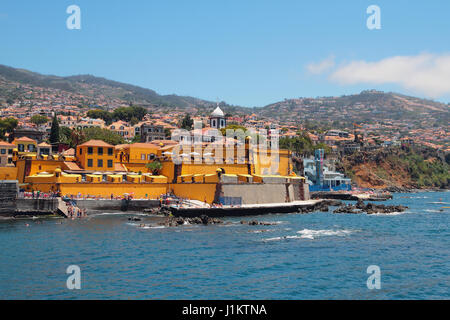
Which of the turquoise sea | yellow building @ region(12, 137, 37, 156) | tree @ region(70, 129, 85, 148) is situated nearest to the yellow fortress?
yellow building @ region(12, 137, 37, 156)

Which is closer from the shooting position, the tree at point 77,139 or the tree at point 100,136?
the tree at point 77,139

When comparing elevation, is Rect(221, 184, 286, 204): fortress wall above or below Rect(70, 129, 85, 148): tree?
below

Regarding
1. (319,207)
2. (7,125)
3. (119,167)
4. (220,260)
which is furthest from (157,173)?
(7,125)

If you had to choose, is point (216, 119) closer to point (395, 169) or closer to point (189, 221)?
point (189, 221)

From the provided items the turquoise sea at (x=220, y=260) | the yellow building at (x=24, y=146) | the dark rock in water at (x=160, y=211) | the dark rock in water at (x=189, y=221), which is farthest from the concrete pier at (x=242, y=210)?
the yellow building at (x=24, y=146)

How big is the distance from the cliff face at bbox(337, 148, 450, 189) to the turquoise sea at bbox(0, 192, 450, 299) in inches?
3104

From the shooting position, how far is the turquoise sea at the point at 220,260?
1939 cm

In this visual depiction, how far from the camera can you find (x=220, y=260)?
82.9 feet

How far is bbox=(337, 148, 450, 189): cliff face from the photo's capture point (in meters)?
117

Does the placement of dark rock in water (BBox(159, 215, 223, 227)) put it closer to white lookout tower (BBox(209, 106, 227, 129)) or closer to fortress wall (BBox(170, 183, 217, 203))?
fortress wall (BBox(170, 183, 217, 203))

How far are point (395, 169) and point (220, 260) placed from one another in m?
114

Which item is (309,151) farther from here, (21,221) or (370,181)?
(21,221)

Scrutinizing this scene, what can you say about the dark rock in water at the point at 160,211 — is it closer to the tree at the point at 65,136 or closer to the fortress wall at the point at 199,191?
the fortress wall at the point at 199,191

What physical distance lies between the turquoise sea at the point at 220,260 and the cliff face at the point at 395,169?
259 ft
